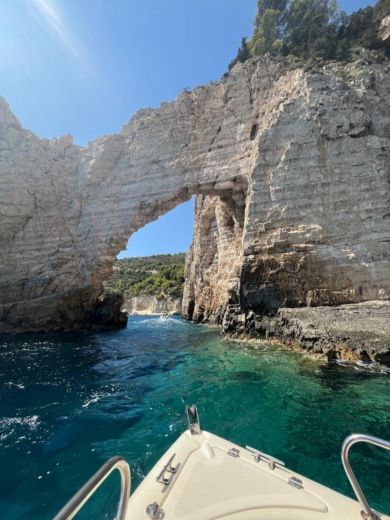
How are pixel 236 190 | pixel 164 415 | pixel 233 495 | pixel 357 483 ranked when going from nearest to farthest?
pixel 357 483, pixel 233 495, pixel 164 415, pixel 236 190

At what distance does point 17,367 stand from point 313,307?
10710 millimetres

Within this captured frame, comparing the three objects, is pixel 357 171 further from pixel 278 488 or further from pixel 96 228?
pixel 96 228

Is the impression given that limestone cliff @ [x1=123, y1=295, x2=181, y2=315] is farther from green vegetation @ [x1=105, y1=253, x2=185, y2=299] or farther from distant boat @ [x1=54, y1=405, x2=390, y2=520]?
distant boat @ [x1=54, y1=405, x2=390, y2=520]

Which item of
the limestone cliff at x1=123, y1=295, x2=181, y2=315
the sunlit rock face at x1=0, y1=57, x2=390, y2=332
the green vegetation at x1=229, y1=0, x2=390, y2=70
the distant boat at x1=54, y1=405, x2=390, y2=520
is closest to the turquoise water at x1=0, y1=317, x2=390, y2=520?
the distant boat at x1=54, y1=405, x2=390, y2=520

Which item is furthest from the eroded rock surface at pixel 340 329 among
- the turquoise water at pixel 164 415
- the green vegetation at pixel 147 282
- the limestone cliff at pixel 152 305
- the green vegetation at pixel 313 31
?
the limestone cliff at pixel 152 305

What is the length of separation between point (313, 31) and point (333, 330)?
26064 millimetres

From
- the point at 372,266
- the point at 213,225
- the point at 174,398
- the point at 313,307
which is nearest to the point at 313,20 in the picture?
the point at 213,225

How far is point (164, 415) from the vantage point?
5.52 m

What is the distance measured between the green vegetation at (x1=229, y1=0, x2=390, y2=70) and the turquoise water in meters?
20.1

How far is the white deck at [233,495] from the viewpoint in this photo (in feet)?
6.74

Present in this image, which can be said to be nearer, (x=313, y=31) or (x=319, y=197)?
(x=319, y=197)

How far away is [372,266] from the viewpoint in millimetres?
11336

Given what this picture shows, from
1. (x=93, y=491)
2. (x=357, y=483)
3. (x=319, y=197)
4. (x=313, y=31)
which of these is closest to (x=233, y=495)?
(x=357, y=483)

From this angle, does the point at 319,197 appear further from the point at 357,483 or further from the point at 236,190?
the point at 357,483
